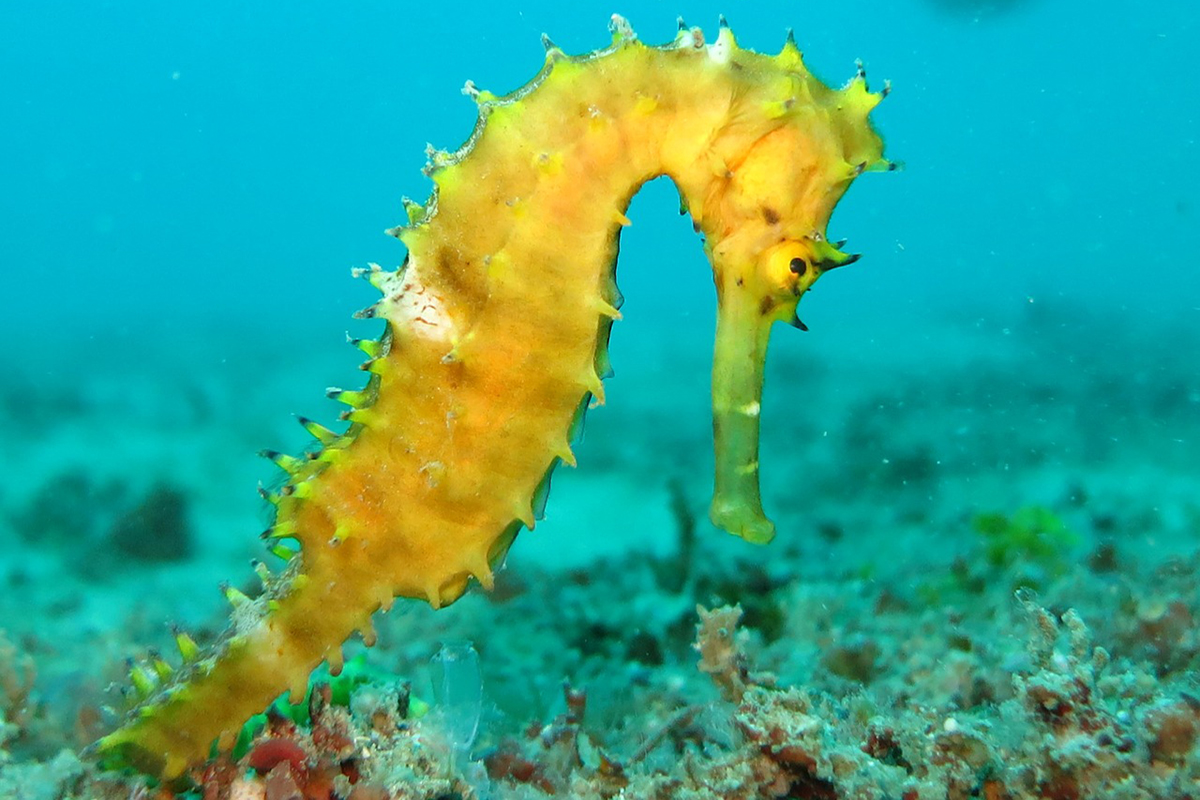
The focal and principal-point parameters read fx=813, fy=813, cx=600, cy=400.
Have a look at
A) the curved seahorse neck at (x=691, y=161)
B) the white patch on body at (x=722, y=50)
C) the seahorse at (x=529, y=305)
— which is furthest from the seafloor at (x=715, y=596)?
the white patch on body at (x=722, y=50)

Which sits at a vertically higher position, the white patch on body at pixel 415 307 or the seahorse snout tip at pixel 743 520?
the white patch on body at pixel 415 307

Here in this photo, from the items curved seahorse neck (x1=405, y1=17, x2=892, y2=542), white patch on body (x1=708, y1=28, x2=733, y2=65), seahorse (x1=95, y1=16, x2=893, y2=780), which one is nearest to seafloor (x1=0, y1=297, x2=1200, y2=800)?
seahorse (x1=95, y1=16, x2=893, y2=780)

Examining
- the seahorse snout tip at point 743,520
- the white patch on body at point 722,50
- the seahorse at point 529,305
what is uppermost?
the white patch on body at point 722,50

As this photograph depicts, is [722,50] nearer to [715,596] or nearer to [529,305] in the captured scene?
[529,305]

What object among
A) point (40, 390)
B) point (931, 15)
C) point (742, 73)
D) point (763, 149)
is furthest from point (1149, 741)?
point (931, 15)

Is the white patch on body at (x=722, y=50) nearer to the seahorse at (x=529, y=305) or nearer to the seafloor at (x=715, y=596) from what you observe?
the seahorse at (x=529, y=305)

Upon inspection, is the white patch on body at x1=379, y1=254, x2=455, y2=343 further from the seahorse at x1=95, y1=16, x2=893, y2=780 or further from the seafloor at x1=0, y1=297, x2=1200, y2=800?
the seafloor at x1=0, y1=297, x2=1200, y2=800
